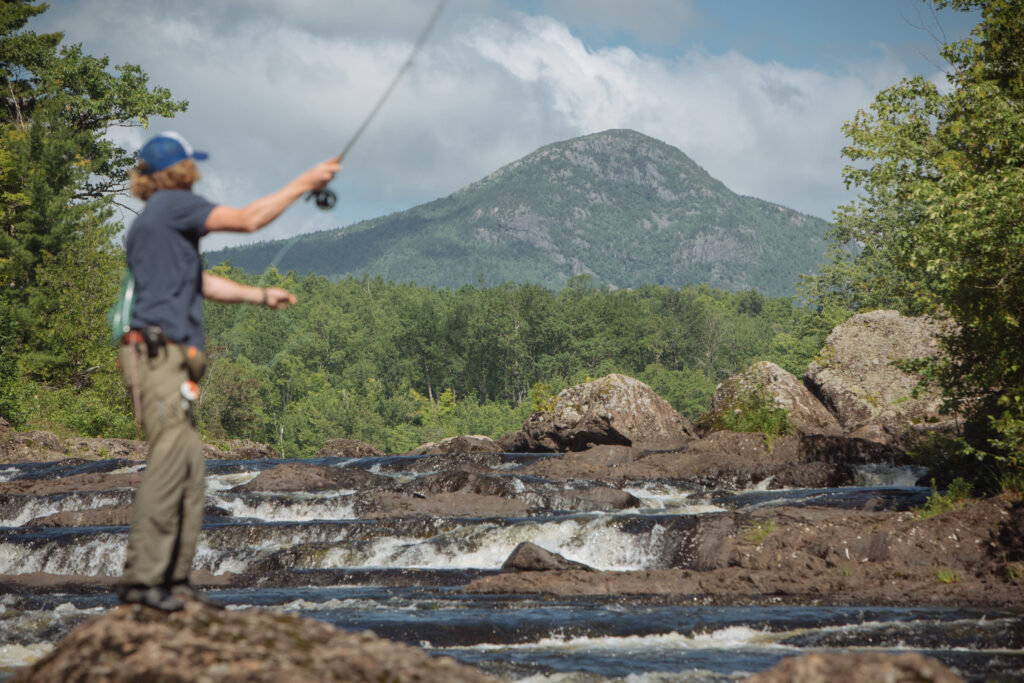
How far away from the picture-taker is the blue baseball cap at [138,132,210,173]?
19.2 ft

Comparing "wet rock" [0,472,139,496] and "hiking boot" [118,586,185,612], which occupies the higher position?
"hiking boot" [118,586,185,612]

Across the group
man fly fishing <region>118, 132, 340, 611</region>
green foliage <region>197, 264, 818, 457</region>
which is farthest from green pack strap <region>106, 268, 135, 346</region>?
green foliage <region>197, 264, 818, 457</region>

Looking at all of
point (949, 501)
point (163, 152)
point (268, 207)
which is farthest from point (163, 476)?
point (949, 501)

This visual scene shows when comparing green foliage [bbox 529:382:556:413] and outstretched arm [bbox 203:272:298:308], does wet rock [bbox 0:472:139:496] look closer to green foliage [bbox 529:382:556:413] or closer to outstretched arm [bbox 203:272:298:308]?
green foliage [bbox 529:382:556:413]

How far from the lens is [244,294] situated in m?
5.90

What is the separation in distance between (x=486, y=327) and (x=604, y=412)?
243ft

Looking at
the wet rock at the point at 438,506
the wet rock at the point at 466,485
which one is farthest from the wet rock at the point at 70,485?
the wet rock at the point at 466,485

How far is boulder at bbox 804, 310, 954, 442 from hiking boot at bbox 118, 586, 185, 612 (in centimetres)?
2968

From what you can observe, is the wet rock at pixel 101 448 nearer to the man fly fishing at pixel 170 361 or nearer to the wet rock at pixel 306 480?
the wet rock at pixel 306 480

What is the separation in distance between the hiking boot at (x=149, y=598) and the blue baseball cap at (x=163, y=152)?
2410 mm

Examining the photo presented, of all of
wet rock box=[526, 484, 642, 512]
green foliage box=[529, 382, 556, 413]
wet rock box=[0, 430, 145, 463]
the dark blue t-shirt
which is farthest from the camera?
green foliage box=[529, 382, 556, 413]

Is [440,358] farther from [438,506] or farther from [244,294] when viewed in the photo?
[244,294]

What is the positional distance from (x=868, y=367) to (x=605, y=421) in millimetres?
9547

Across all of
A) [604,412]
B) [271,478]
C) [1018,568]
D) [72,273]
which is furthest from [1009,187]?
[72,273]
